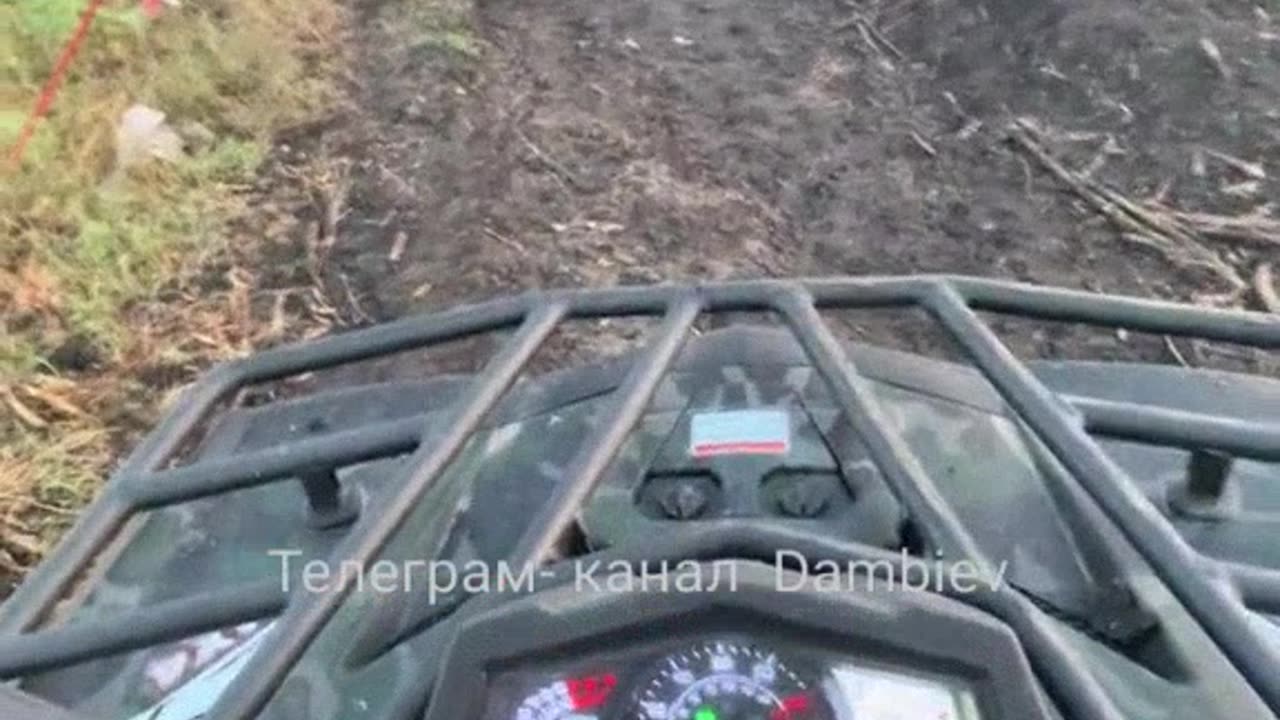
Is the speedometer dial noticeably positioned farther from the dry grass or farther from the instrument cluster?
the dry grass

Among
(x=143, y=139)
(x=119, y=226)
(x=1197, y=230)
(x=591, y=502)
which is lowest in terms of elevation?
(x=591, y=502)

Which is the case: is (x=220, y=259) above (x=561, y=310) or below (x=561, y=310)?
above

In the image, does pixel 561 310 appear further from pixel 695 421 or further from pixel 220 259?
pixel 220 259

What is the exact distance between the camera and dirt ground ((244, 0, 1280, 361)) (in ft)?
11.2

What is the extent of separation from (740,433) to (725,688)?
46 cm

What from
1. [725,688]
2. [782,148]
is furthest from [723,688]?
[782,148]

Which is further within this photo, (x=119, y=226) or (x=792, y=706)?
(x=119, y=226)

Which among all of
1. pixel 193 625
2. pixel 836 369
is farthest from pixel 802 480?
pixel 193 625

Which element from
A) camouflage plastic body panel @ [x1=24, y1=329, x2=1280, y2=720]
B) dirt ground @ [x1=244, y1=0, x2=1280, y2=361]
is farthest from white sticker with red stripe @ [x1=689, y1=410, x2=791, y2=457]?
dirt ground @ [x1=244, y1=0, x2=1280, y2=361]

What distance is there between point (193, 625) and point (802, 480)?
1.71 feet

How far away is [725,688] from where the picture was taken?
1338mm

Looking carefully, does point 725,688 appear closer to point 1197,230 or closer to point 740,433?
point 740,433

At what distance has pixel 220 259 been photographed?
11.8 feet

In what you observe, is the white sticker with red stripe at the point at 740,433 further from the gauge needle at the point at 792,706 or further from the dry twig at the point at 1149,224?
the dry twig at the point at 1149,224
